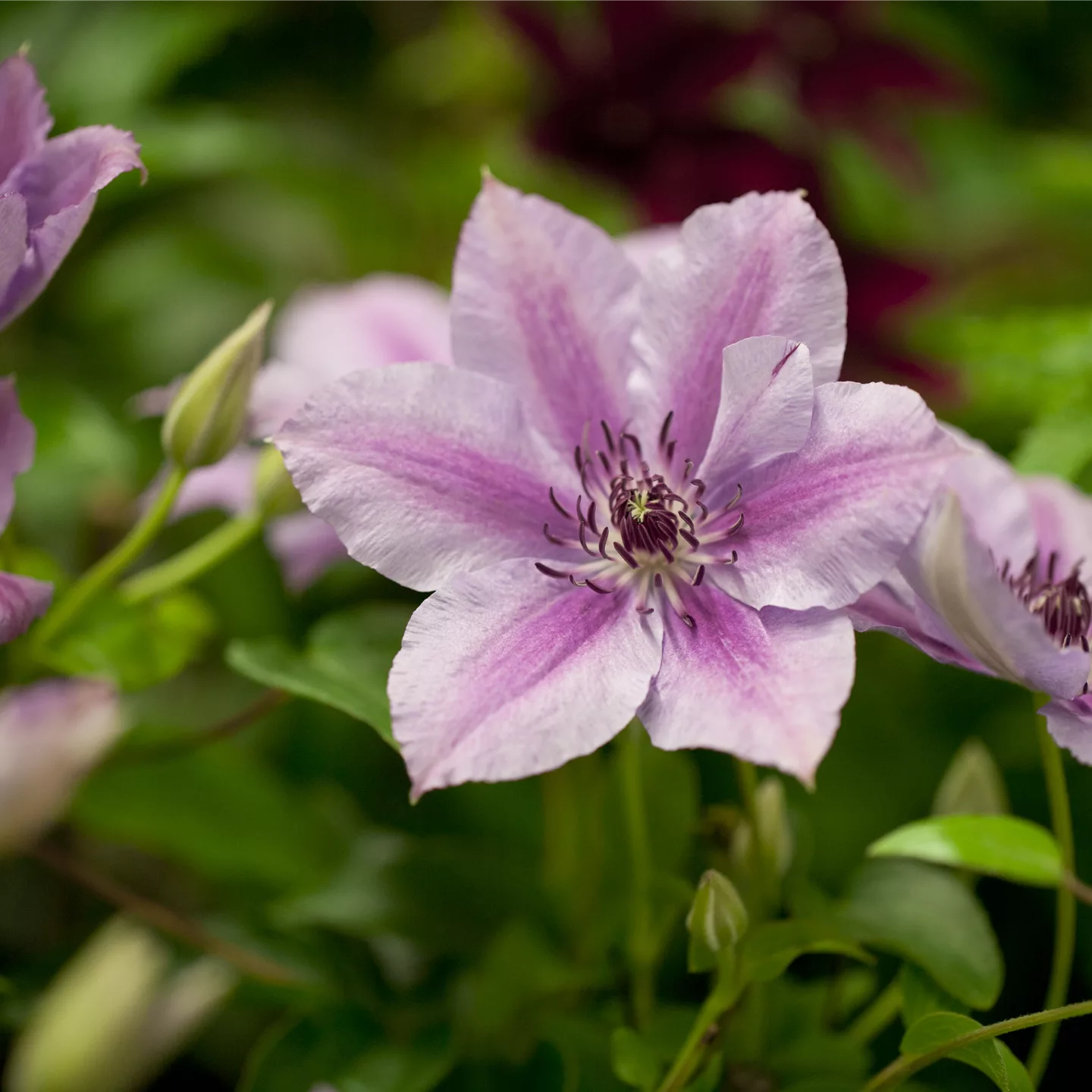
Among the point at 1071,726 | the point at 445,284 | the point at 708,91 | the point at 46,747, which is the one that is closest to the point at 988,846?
the point at 1071,726

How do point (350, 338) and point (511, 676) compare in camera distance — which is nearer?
point (511, 676)

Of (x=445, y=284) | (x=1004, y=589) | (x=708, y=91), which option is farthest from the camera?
(x=445, y=284)

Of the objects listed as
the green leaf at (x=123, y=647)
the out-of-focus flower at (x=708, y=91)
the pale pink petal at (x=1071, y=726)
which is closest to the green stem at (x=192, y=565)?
the green leaf at (x=123, y=647)

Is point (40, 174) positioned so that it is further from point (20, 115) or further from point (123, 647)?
point (123, 647)

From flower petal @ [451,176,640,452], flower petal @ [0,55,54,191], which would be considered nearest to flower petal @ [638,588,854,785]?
flower petal @ [451,176,640,452]

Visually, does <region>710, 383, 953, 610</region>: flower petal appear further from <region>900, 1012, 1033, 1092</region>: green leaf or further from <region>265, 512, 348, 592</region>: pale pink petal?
<region>265, 512, 348, 592</region>: pale pink petal

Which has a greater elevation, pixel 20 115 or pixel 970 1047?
pixel 20 115

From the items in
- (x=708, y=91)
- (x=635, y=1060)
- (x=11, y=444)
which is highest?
(x=11, y=444)

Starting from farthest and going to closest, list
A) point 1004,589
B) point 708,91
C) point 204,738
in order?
point 708,91
point 204,738
point 1004,589
